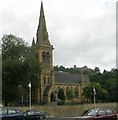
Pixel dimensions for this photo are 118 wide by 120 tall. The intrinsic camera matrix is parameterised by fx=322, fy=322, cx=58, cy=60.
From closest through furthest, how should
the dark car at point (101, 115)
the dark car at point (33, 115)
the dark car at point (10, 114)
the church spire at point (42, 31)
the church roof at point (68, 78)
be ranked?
the dark car at point (101, 115) < the dark car at point (10, 114) < the dark car at point (33, 115) < the church spire at point (42, 31) < the church roof at point (68, 78)

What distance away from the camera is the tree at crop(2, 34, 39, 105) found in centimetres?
5828

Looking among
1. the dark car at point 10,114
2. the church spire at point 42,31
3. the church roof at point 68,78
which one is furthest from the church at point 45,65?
the dark car at point 10,114

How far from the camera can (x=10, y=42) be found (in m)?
68.7

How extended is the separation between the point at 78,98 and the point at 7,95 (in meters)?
45.5

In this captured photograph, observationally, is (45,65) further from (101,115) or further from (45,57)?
(101,115)

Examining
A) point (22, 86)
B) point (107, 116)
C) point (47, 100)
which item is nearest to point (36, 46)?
point (47, 100)

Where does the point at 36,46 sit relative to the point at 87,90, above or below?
above

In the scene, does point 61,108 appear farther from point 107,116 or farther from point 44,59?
point 107,116

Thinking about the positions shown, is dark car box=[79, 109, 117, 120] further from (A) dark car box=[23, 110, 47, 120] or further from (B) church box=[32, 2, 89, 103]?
(B) church box=[32, 2, 89, 103]

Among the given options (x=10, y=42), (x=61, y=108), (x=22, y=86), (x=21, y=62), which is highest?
(x=10, y=42)

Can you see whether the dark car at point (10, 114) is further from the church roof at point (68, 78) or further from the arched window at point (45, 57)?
the church roof at point (68, 78)

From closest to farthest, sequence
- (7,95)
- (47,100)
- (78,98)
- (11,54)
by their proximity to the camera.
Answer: (7,95) < (11,54) < (47,100) < (78,98)

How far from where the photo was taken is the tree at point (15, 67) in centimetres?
5828

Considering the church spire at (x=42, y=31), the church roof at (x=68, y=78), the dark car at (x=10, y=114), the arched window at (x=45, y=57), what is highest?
the church spire at (x=42, y=31)
